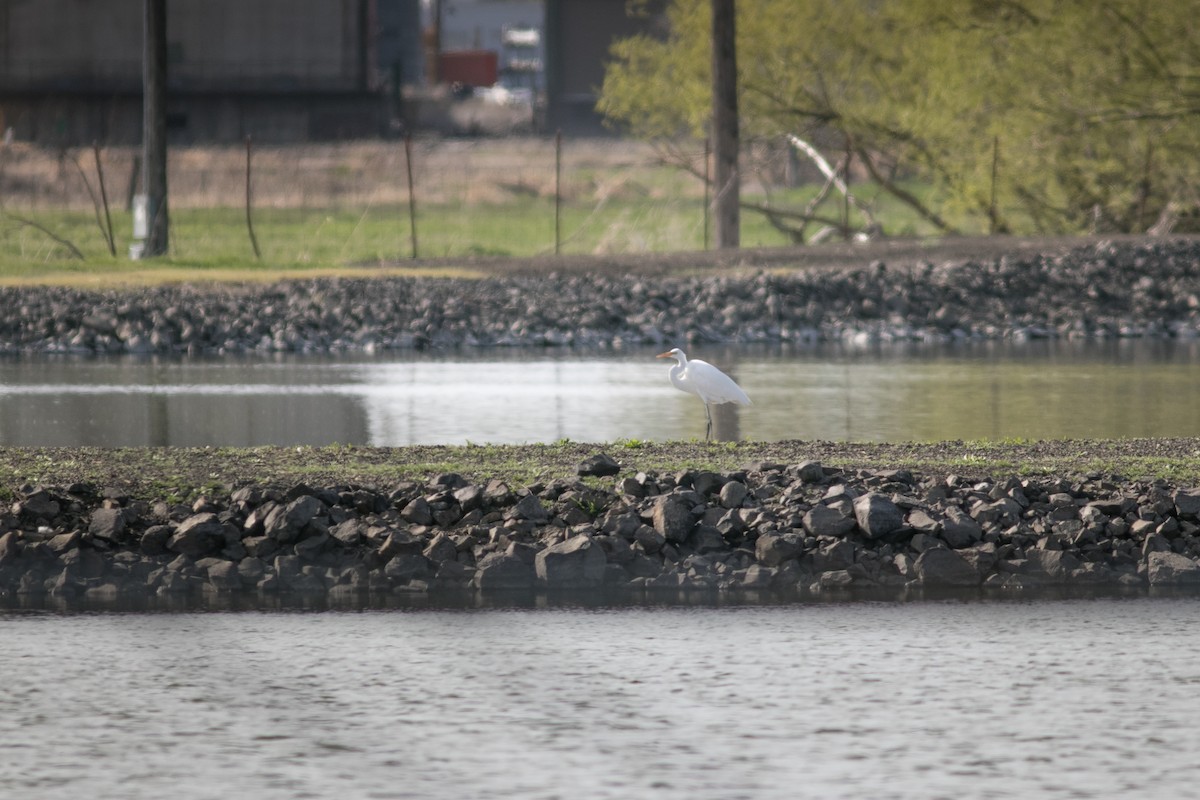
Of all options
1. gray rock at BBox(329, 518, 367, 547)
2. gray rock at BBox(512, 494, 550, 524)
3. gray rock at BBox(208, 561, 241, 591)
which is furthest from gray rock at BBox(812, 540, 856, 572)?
gray rock at BBox(208, 561, 241, 591)

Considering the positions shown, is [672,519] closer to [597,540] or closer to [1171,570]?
[597,540]

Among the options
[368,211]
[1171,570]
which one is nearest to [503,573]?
[1171,570]

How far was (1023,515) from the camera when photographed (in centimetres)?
1129

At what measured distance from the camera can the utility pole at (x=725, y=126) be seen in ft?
112

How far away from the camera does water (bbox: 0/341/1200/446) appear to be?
54.3 feet

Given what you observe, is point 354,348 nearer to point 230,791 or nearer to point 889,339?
point 889,339

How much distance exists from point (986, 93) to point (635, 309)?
35.9 feet

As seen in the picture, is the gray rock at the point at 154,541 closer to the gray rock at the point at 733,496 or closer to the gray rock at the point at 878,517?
the gray rock at the point at 733,496

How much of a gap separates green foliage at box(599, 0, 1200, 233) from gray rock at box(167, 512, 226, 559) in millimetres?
26633

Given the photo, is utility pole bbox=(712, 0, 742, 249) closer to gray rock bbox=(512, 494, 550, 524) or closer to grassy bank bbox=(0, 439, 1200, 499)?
grassy bank bbox=(0, 439, 1200, 499)

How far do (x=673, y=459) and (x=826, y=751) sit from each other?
5591 millimetres

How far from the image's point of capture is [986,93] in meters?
36.0

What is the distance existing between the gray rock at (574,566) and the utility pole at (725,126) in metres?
23.7

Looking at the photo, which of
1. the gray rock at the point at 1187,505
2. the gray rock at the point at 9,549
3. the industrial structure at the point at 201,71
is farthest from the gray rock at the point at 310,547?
the industrial structure at the point at 201,71
